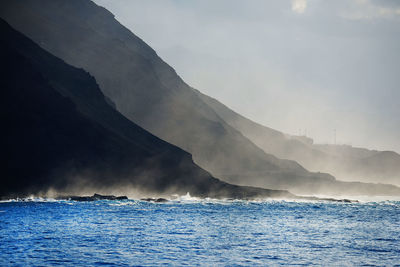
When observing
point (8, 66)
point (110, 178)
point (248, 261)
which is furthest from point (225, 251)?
point (8, 66)

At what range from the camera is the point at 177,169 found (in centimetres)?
19125

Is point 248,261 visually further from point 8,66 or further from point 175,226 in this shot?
point 8,66

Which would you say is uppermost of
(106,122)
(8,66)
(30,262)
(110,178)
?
(8,66)

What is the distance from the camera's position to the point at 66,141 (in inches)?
6240

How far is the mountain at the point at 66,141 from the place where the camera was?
146m

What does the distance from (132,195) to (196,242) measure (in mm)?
120556

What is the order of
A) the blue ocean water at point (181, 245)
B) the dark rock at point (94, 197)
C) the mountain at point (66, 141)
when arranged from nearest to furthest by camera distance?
the blue ocean water at point (181, 245)
the mountain at point (66, 141)
the dark rock at point (94, 197)

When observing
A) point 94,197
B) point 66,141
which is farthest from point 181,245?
point 66,141

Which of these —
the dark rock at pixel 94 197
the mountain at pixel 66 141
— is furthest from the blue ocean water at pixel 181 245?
the mountain at pixel 66 141

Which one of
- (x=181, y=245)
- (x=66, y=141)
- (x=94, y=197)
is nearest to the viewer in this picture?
(x=181, y=245)

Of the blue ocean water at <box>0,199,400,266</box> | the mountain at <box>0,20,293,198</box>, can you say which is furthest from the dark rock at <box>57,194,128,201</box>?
the blue ocean water at <box>0,199,400,266</box>

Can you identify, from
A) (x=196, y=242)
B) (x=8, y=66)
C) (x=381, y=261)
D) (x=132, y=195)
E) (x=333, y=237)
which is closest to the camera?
(x=381, y=261)

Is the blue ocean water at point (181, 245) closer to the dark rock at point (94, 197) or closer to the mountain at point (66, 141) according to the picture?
the dark rock at point (94, 197)

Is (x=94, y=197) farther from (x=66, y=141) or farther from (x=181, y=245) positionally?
(x=181, y=245)
